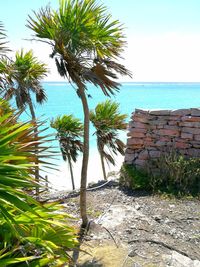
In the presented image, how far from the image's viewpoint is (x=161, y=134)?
307 inches

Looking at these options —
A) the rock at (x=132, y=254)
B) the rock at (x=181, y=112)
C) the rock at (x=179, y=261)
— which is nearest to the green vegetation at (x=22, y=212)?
the rock at (x=132, y=254)

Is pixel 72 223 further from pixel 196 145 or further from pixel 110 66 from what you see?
pixel 196 145

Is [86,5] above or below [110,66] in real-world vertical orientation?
above

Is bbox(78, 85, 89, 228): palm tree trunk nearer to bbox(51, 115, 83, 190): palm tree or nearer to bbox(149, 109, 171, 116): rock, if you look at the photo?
bbox(149, 109, 171, 116): rock

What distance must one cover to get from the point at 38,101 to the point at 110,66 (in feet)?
19.0

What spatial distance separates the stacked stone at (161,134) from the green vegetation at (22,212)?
15.8ft

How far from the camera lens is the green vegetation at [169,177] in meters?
7.02

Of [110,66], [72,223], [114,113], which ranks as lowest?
[72,223]

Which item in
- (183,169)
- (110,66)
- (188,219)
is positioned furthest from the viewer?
(183,169)

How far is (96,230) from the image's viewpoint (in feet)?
17.8

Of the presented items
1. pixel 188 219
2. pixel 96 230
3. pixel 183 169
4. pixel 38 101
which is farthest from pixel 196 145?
pixel 38 101

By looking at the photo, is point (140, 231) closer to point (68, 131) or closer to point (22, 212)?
point (22, 212)

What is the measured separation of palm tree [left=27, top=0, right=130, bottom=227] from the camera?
4.93 m

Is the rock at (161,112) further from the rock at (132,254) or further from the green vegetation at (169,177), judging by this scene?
the rock at (132,254)
